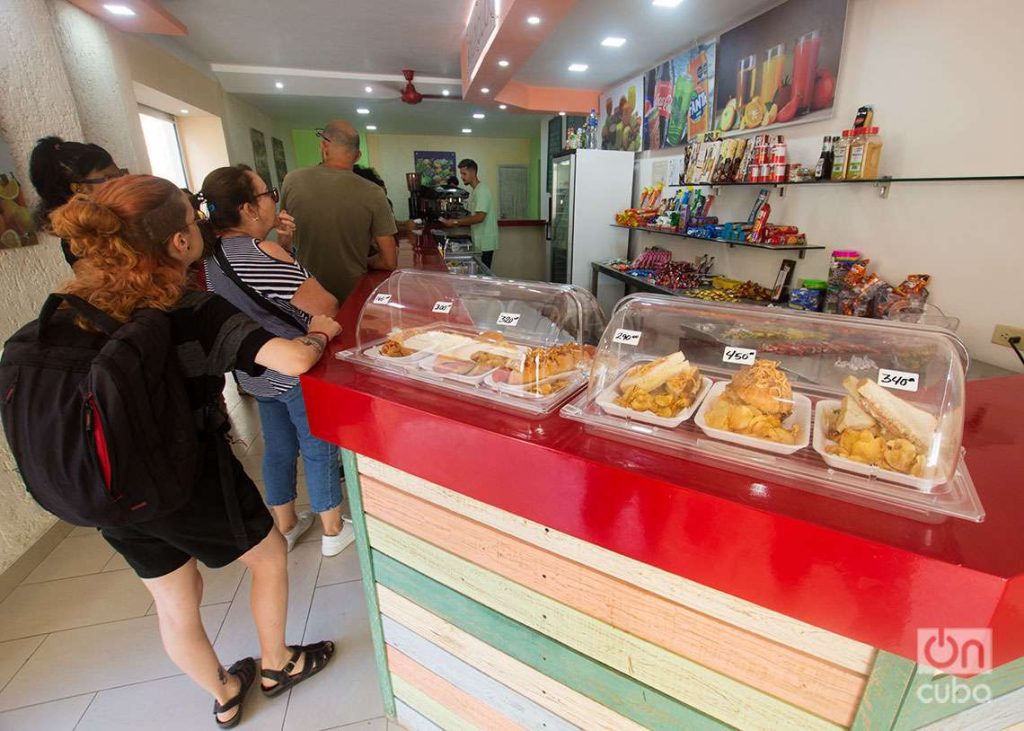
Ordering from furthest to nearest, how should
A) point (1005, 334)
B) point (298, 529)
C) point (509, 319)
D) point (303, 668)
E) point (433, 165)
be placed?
point (433, 165)
point (298, 529)
point (1005, 334)
point (303, 668)
point (509, 319)

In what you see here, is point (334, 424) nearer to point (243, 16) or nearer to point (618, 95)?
point (243, 16)

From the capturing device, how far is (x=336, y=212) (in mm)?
2684

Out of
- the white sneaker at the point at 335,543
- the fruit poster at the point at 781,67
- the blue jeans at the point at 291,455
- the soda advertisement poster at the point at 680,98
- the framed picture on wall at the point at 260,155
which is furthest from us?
the framed picture on wall at the point at 260,155

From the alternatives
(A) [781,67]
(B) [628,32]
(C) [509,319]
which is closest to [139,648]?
(C) [509,319]

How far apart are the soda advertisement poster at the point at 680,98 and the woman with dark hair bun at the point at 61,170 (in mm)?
4233

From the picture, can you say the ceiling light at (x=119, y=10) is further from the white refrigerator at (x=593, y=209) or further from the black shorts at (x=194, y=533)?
the white refrigerator at (x=593, y=209)

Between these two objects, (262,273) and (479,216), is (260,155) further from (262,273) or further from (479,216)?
(262,273)

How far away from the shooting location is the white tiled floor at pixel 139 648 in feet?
5.68

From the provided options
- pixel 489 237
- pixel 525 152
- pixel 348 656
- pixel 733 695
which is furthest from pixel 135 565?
pixel 525 152

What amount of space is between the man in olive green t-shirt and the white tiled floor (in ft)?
4.95

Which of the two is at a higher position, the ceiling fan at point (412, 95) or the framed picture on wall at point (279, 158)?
the ceiling fan at point (412, 95)

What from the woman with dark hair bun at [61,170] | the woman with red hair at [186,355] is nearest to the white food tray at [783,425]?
the woman with red hair at [186,355]

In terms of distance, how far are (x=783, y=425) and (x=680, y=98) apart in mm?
4720

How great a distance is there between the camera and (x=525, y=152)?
11.7 m
